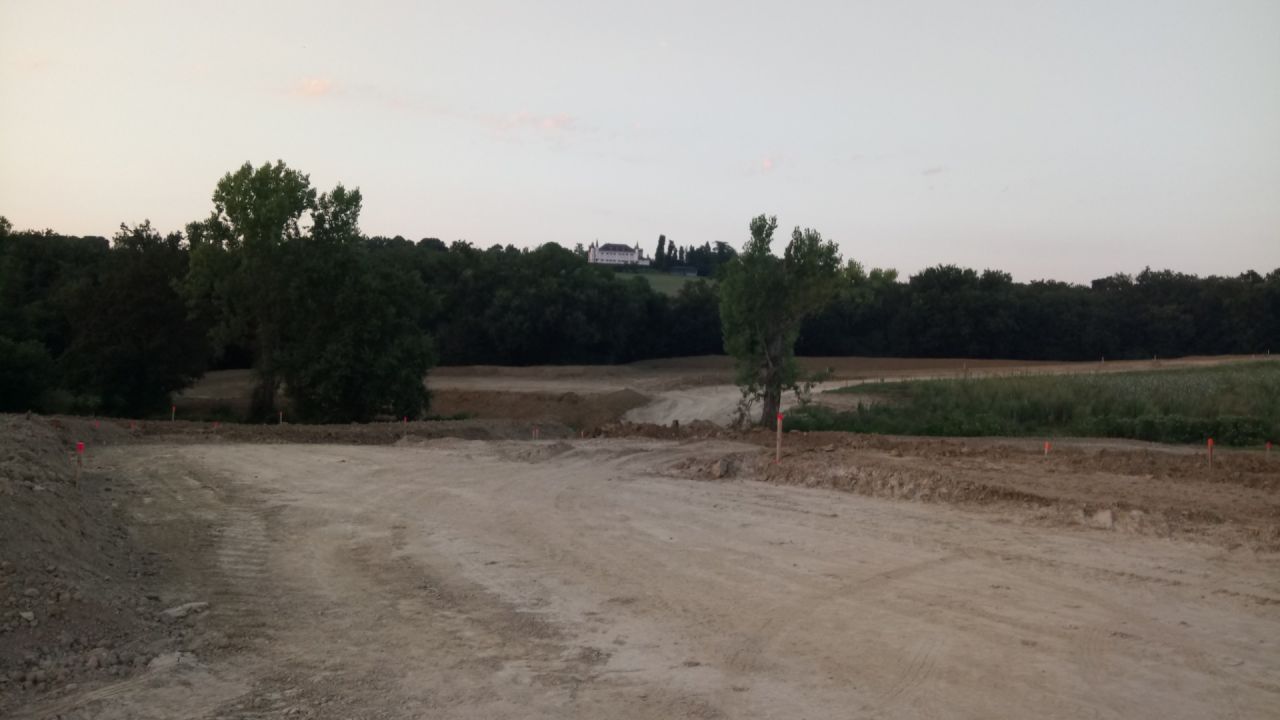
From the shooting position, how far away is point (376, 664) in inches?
300

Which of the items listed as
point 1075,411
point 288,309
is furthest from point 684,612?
point 288,309

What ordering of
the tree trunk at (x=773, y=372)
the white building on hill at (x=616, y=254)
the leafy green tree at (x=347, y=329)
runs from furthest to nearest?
the white building on hill at (x=616, y=254), the leafy green tree at (x=347, y=329), the tree trunk at (x=773, y=372)

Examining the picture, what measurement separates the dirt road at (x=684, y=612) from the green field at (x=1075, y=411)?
49.0ft

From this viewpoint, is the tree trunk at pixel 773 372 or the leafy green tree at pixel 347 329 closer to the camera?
the tree trunk at pixel 773 372

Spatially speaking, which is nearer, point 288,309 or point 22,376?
point 22,376

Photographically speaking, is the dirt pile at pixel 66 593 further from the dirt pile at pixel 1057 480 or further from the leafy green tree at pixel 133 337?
the leafy green tree at pixel 133 337

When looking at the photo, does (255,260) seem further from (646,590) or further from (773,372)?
(646,590)

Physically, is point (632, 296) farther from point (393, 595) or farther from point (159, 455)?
point (393, 595)

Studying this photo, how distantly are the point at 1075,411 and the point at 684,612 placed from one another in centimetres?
Answer: 2520

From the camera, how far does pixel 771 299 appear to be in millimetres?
28312

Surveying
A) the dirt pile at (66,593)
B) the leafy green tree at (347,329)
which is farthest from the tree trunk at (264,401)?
the dirt pile at (66,593)

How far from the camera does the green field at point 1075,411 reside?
2720cm

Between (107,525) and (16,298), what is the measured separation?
4381 centimetres

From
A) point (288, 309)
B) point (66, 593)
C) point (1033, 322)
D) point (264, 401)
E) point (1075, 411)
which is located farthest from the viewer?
point (1033, 322)
